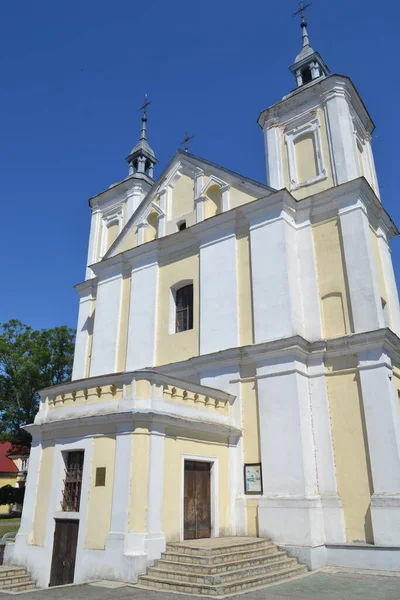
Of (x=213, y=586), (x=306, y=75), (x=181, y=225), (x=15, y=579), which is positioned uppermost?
(x=306, y=75)

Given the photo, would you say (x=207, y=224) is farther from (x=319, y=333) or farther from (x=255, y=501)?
(x=255, y=501)

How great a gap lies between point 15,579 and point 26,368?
73.0ft

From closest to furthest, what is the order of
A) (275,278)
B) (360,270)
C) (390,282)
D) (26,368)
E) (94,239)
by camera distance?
(360,270)
(275,278)
(390,282)
(94,239)
(26,368)

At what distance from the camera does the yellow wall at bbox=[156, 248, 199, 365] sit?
16453 mm

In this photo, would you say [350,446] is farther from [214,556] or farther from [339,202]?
[339,202]

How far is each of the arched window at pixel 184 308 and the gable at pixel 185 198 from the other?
2.63 meters

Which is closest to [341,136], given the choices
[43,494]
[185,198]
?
[185,198]

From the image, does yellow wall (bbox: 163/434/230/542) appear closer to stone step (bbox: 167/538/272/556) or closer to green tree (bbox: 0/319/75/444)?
stone step (bbox: 167/538/272/556)

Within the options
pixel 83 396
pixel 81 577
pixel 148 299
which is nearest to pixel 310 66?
pixel 148 299

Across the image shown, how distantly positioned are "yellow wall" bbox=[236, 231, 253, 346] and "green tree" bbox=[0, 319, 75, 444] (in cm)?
2131

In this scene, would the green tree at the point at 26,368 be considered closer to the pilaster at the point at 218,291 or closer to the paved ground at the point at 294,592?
the pilaster at the point at 218,291

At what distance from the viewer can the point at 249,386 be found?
14.1 metres

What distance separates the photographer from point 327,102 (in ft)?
56.6

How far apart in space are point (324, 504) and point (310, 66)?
16.8 meters
